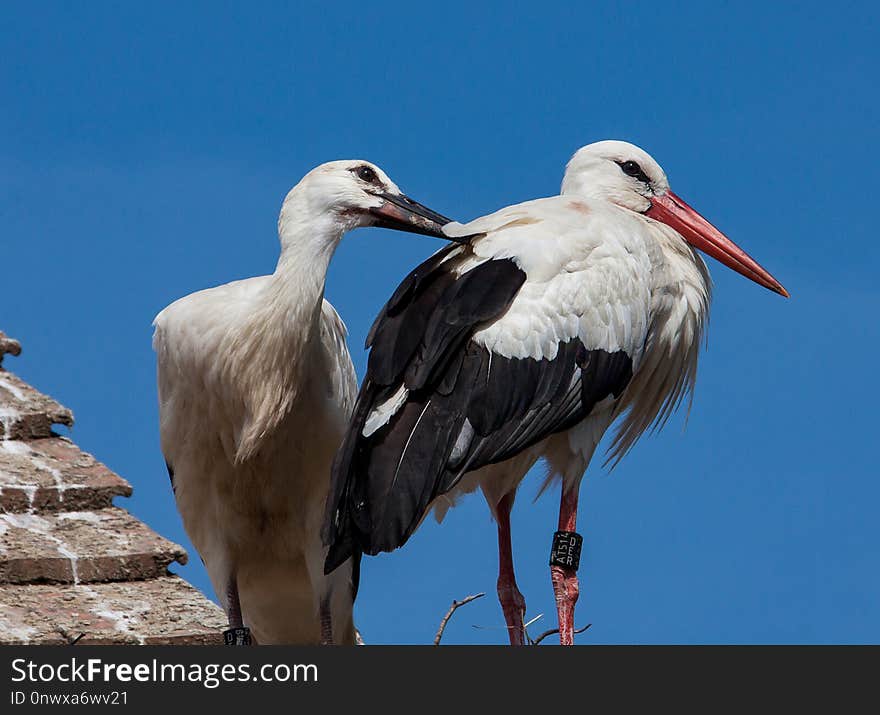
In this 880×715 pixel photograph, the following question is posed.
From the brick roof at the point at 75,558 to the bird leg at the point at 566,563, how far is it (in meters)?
1.24

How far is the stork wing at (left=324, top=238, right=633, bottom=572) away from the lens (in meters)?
6.53

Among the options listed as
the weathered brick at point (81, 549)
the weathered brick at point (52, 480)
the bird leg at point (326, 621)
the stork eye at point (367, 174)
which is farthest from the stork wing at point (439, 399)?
the weathered brick at point (52, 480)

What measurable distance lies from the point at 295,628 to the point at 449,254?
190 centimetres

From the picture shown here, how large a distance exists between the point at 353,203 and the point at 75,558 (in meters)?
1.68

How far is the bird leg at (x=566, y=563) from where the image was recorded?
716 cm

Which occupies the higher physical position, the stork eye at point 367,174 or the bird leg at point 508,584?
the stork eye at point 367,174

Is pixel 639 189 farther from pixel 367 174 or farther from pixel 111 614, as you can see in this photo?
pixel 111 614

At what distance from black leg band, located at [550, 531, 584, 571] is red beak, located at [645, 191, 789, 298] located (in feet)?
4.95

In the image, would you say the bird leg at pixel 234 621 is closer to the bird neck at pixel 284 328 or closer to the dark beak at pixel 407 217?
the bird neck at pixel 284 328

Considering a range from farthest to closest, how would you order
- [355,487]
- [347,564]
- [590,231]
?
[347,564] < [590,231] < [355,487]
